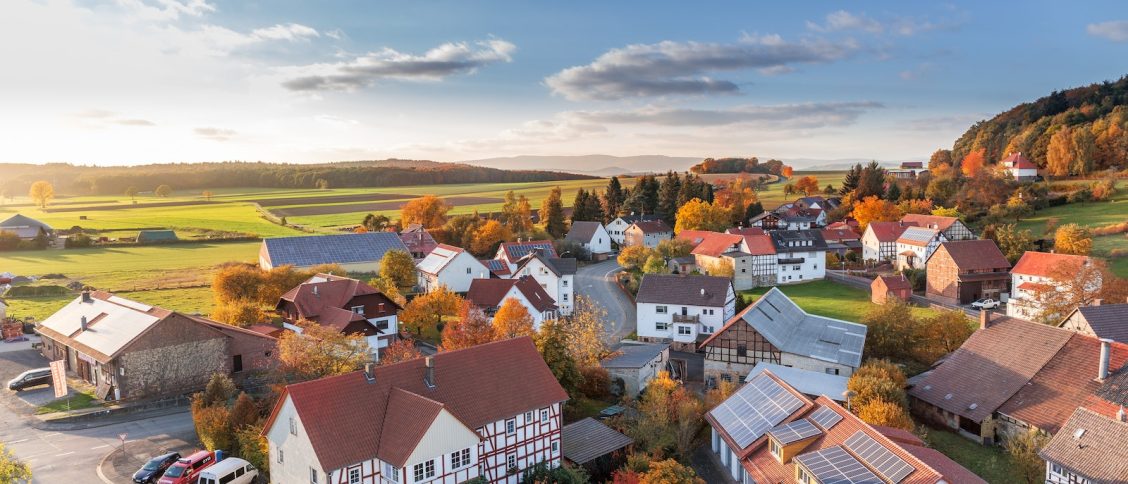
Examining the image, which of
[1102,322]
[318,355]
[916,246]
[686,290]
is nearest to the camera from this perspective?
[318,355]

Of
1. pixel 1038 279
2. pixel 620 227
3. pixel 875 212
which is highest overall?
pixel 875 212

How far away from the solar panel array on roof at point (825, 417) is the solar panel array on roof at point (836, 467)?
6.43 ft

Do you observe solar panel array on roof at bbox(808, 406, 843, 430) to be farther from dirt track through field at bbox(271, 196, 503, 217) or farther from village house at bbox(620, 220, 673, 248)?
dirt track through field at bbox(271, 196, 503, 217)

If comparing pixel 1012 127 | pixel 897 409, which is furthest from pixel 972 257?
pixel 1012 127

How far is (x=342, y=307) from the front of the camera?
168 feet

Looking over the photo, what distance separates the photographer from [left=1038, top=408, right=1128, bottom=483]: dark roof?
25.7 metres

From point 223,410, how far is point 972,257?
70.2 m

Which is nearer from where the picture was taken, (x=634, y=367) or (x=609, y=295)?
(x=634, y=367)

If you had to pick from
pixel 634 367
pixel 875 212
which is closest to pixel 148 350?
pixel 634 367

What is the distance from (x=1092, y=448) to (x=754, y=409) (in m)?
13.1

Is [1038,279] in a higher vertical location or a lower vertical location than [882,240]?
lower

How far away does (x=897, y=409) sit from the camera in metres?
31.8

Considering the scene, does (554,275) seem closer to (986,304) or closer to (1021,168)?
(986,304)

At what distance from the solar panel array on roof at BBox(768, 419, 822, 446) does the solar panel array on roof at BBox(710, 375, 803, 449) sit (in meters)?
0.85
